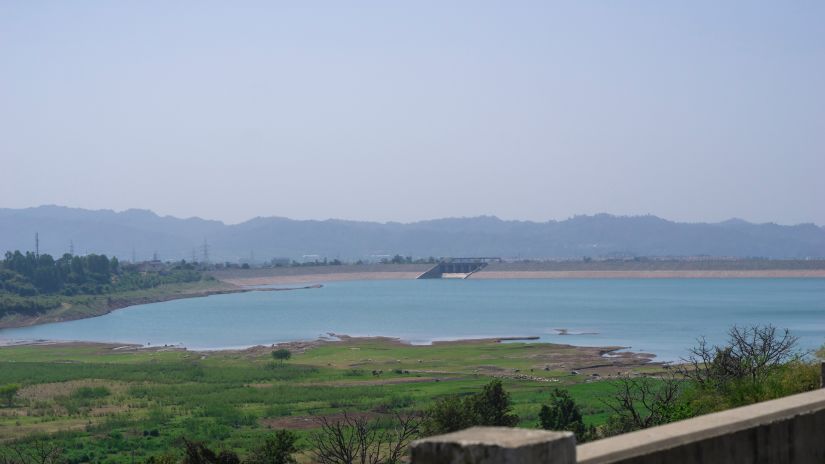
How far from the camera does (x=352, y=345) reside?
2618 inches

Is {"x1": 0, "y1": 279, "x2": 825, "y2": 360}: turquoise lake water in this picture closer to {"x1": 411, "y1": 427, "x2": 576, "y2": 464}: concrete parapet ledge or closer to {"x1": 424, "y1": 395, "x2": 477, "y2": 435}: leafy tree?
{"x1": 424, "y1": 395, "x2": 477, "y2": 435}: leafy tree

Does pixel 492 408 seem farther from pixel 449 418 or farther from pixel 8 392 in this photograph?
pixel 8 392

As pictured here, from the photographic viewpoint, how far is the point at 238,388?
4272cm

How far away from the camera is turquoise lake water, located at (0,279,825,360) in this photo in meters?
71.7

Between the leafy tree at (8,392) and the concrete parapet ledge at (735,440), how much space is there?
3917 cm

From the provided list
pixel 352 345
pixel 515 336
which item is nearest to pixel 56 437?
pixel 352 345

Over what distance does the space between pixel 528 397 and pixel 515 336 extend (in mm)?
34843

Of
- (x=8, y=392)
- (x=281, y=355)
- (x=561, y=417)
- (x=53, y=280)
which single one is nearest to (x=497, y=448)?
(x=561, y=417)

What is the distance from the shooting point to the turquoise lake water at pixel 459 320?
71688 mm

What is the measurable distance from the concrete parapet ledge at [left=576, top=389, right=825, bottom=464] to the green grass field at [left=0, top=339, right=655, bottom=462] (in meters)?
23.6

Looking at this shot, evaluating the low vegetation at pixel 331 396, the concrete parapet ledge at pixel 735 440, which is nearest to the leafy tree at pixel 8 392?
the low vegetation at pixel 331 396

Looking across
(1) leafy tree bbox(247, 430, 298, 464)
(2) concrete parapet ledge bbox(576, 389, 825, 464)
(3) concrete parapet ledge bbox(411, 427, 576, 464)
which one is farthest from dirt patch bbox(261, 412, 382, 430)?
(3) concrete parapet ledge bbox(411, 427, 576, 464)

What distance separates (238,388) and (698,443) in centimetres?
4004

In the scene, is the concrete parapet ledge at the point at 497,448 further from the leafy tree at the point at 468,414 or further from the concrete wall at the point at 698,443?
the leafy tree at the point at 468,414
